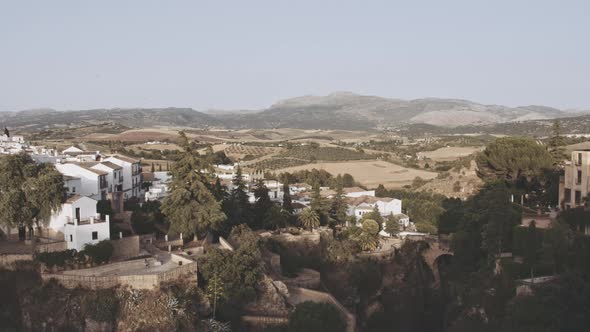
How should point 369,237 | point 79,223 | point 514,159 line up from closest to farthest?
point 79,223 < point 369,237 < point 514,159

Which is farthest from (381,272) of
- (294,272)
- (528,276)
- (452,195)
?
(452,195)

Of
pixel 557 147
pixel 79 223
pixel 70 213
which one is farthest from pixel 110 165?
pixel 557 147

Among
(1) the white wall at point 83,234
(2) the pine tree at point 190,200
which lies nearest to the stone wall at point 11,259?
(1) the white wall at point 83,234

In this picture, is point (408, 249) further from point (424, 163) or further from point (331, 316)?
point (424, 163)

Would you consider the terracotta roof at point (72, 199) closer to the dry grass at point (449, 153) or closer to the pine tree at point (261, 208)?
the pine tree at point (261, 208)

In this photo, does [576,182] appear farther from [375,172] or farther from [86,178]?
[375,172]

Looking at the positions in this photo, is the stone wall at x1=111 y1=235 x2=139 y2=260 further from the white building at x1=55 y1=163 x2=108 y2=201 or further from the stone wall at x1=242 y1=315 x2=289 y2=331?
the white building at x1=55 y1=163 x2=108 y2=201
